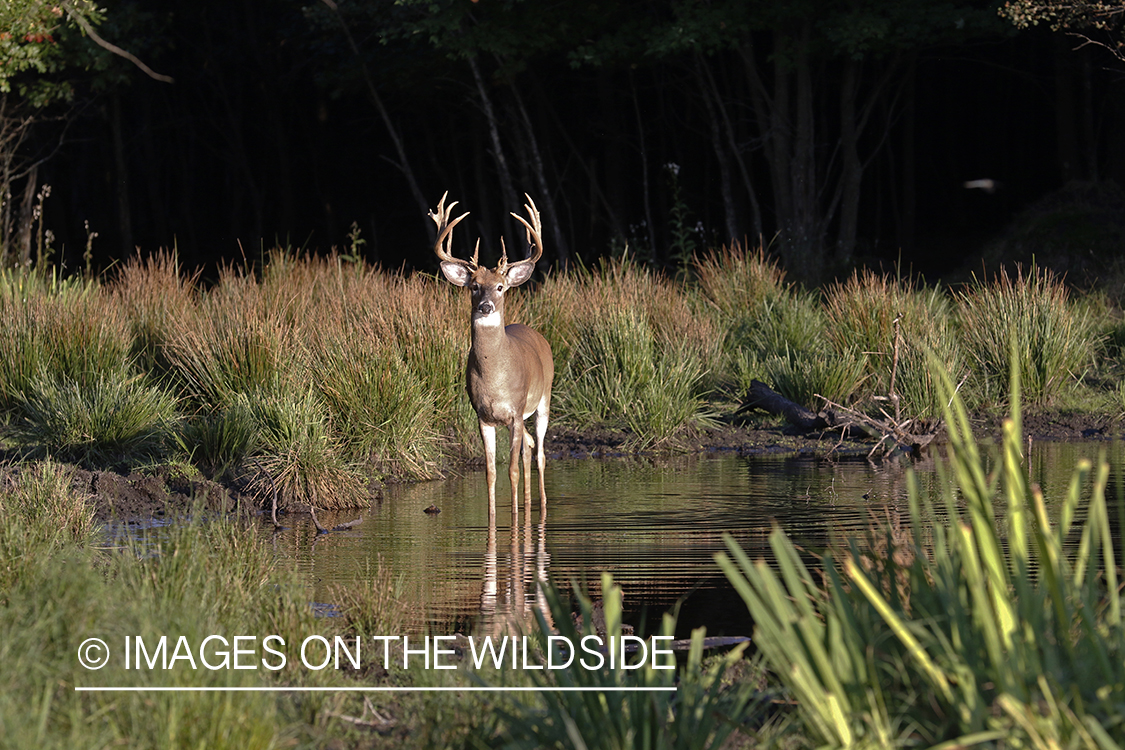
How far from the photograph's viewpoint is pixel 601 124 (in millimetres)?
27844

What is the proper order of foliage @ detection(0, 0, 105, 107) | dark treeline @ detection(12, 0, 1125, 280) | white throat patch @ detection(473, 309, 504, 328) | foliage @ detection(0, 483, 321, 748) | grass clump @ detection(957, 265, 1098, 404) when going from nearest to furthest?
1. foliage @ detection(0, 483, 321, 748)
2. white throat patch @ detection(473, 309, 504, 328)
3. grass clump @ detection(957, 265, 1098, 404)
4. foliage @ detection(0, 0, 105, 107)
5. dark treeline @ detection(12, 0, 1125, 280)

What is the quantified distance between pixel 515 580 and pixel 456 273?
2.83m

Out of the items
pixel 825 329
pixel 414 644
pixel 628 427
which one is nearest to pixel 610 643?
pixel 414 644

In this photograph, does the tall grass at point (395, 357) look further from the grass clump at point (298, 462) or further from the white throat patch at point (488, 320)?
the white throat patch at point (488, 320)

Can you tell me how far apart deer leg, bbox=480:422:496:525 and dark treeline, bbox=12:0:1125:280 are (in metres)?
8.37

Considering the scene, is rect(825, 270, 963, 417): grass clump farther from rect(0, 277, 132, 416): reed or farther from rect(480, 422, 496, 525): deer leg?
rect(0, 277, 132, 416): reed

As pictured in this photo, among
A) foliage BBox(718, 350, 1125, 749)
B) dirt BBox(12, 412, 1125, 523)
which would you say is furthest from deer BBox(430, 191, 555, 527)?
foliage BBox(718, 350, 1125, 749)

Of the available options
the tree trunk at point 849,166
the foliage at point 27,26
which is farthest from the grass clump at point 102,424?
the tree trunk at point 849,166

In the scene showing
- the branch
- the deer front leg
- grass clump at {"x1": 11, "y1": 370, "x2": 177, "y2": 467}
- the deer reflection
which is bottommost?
the deer reflection

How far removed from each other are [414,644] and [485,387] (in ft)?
12.4

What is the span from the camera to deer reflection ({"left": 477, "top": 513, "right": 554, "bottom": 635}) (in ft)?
19.9

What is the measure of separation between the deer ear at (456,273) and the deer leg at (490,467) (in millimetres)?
1050

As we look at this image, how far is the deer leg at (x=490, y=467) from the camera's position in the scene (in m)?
8.76

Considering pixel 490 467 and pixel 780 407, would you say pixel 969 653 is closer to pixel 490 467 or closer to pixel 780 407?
pixel 490 467
